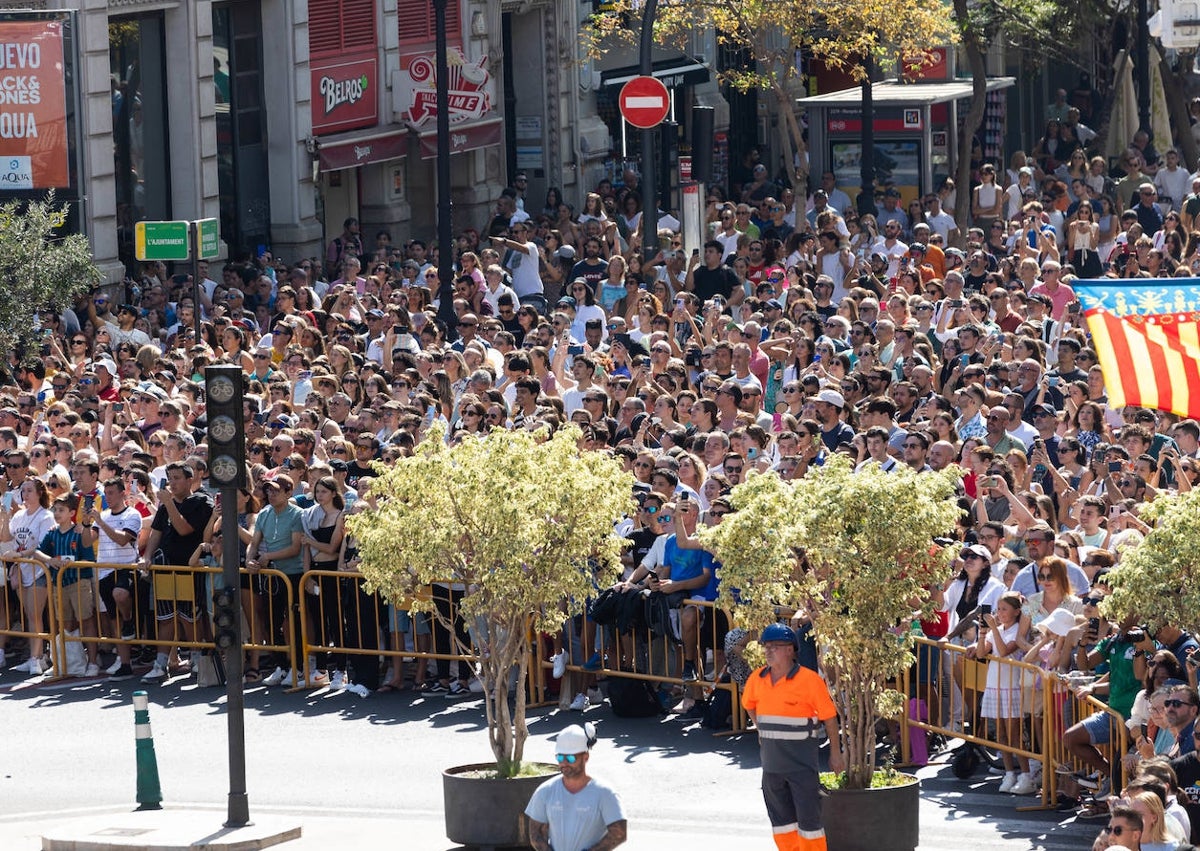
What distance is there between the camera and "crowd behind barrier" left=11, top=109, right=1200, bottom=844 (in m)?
14.3

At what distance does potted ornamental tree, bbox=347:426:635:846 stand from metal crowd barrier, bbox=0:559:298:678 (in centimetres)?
412

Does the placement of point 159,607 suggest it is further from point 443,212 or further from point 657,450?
point 443,212

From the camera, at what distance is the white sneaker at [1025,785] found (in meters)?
14.3

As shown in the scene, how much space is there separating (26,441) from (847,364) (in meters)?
7.38

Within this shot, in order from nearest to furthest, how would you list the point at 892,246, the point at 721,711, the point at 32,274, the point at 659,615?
the point at 721,711
the point at 659,615
the point at 32,274
the point at 892,246

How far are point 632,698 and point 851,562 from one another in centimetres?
400

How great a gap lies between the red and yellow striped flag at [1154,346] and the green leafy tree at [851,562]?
44.5 inches

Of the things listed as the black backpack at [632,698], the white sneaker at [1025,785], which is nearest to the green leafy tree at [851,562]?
the white sneaker at [1025,785]

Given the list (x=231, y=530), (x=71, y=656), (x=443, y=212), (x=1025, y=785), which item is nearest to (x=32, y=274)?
(x=443, y=212)

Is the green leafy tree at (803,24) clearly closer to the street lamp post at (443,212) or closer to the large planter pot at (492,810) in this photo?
the street lamp post at (443,212)

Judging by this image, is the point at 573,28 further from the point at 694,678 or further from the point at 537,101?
the point at 694,678

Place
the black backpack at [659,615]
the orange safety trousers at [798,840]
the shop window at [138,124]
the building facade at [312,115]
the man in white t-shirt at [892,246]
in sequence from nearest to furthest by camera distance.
A: the orange safety trousers at [798,840] < the black backpack at [659,615] < the man in white t-shirt at [892,246] < the building facade at [312,115] < the shop window at [138,124]

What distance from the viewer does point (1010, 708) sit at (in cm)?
1420

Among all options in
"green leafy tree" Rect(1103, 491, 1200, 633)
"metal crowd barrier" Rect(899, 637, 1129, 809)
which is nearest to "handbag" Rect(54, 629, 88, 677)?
"metal crowd barrier" Rect(899, 637, 1129, 809)
